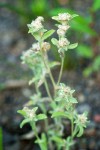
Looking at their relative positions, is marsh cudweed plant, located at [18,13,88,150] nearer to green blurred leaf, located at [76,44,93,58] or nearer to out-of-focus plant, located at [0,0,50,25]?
green blurred leaf, located at [76,44,93,58]

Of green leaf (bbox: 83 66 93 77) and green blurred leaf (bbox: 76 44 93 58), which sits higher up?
green blurred leaf (bbox: 76 44 93 58)

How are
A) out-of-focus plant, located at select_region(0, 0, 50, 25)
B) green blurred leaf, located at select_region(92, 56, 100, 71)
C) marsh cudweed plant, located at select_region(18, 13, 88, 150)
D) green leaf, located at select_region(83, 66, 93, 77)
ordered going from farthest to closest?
1. out-of-focus plant, located at select_region(0, 0, 50, 25)
2. green leaf, located at select_region(83, 66, 93, 77)
3. green blurred leaf, located at select_region(92, 56, 100, 71)
4. marsh cudweed plant, located at select_region(18, 13, 88, 150)

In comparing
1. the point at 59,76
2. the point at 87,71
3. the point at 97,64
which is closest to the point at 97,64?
the point at 97,64

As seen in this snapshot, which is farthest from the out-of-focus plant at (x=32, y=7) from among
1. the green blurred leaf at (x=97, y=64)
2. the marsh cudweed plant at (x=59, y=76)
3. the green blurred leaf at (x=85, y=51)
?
the marsh cudweed plant at (x=59, y=76)

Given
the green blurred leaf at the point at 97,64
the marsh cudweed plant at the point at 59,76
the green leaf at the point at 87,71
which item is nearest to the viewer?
the marsh cudweed plant at the point at 59,76

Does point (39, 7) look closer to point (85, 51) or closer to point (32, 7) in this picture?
point (32, 7)

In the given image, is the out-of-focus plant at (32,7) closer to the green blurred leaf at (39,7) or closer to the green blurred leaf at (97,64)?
the green blurred leaf at (39,7)

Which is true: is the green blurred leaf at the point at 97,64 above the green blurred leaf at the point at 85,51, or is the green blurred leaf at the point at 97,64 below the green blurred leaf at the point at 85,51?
below

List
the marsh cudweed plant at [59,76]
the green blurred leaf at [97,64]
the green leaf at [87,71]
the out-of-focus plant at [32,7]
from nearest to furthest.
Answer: the marsh cudweed plant at [59,76] < the green blurred leaf at [97,64] < the green leaf at [87,71] < the out-of-focus plant at [32,7]

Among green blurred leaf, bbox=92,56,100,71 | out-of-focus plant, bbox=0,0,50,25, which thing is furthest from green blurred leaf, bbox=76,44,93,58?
out-of-focus plant, bbox=0,0,50,25

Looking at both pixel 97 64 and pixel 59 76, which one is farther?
pixel 97 64

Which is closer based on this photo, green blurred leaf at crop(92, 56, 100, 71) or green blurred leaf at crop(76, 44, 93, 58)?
green blurred leaf at crop(92, 56, 100, 71)

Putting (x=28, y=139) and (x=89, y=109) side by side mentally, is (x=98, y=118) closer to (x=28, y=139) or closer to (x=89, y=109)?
(x=89, y=109)
